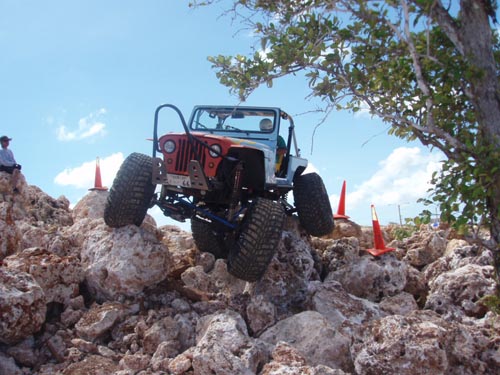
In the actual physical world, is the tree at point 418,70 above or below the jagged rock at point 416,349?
above

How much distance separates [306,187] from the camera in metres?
7.08

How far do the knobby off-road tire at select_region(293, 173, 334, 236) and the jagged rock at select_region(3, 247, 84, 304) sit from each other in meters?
3.15

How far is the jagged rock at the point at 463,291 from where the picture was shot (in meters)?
4.83

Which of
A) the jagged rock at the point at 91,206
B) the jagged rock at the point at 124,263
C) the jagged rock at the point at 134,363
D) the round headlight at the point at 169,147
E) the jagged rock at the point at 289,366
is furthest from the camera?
the jagged rock at the point at 91,206

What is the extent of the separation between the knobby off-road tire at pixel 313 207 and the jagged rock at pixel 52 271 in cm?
315

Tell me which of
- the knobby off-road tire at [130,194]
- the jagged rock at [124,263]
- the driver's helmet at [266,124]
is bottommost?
the jagged rock at [124,263]

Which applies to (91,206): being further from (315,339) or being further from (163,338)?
(315,339)

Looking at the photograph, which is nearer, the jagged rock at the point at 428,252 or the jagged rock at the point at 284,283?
the jagged rock at the point at 284,283

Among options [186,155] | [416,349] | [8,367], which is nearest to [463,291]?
[416,349]

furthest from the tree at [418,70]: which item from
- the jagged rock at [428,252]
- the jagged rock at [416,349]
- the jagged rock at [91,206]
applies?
the jagged rock at [91,206]

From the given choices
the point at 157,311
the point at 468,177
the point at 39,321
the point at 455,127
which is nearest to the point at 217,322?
the point at 157,311

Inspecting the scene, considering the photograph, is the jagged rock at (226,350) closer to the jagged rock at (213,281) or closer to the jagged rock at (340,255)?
the jagged rock at (213,281)

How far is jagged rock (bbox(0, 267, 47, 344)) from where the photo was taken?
13.2 ft

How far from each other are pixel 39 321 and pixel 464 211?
12.0 feet
